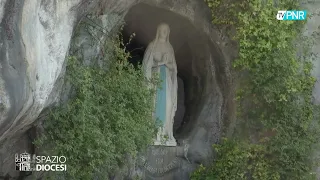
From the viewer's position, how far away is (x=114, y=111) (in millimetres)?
5586

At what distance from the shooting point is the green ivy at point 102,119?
17.3ft

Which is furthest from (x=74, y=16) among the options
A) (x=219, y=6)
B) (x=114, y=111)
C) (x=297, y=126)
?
(x=297, y=126)

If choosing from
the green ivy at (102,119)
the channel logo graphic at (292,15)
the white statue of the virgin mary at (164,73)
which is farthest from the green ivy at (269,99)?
the green ivy at (102,119)

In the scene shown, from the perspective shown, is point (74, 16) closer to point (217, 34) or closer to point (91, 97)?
point (91, 97)

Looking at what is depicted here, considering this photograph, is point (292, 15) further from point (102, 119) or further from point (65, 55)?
point (65, 55)

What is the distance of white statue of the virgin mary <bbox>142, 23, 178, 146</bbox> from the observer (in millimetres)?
7027

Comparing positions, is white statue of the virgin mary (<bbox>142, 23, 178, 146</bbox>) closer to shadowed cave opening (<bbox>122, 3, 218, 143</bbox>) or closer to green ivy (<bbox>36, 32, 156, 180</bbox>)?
shadowed cave opening (<bbox>122, 3, 218, 143</bbox>)

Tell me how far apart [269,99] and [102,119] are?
79.7 inches

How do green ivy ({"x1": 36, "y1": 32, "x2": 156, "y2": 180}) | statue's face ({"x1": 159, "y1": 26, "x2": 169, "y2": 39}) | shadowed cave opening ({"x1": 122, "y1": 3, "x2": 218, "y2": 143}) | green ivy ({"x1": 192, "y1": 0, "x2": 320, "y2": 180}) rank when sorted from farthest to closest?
shadowed cave opening ({"x1": 122, "y1": 3, "x2": 218, "y2": 143}) → statue's face ({"x1": 159, "y1": 26, "x2": 169, "y2": 39}) → green ivy ({"x1": 192, "y1": 0, "x2": 320, "y2": 180}) → green ivy ({"x1": 36, "y1": 32, "x2": 156, "y2": 180})

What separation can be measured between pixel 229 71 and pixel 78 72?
2319 millimetres

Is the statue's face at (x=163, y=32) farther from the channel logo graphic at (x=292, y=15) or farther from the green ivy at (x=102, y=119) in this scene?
the channel logo graphic at (x=292, y=15)

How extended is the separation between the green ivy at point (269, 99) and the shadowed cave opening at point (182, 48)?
74 centimetres

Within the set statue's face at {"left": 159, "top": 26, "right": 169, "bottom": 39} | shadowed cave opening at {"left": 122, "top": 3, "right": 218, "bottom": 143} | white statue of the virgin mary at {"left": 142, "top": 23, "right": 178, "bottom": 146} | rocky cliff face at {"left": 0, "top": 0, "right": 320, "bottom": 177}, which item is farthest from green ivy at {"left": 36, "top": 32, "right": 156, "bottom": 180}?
shadowed cave opening at {"left": 122, "top": 3, "right": 218, "bottom": 143}

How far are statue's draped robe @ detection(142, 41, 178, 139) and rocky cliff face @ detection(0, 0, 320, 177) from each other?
1.48 ft
